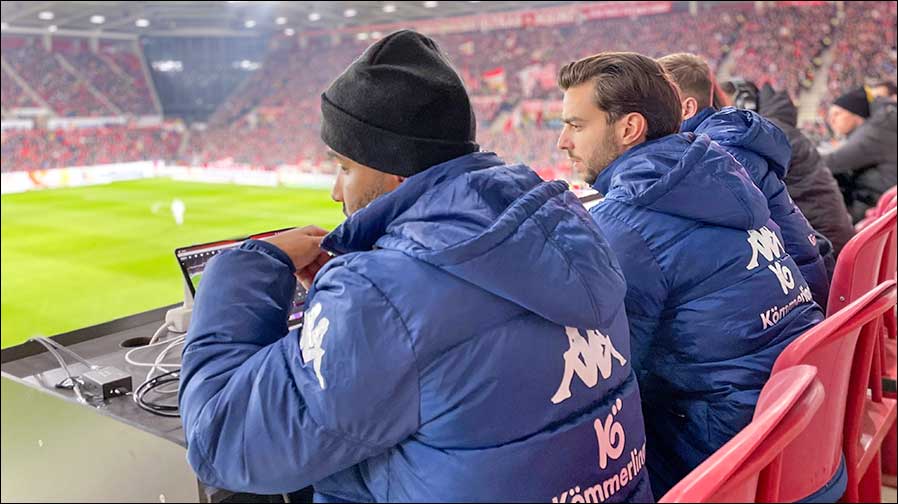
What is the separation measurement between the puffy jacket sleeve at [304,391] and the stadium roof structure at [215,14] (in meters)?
19.4

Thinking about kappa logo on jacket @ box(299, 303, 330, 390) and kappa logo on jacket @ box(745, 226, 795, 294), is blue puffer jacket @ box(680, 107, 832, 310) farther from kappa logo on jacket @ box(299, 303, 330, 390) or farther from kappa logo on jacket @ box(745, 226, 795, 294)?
kappa logo on jacket @ box(299, 303, 330, 390)

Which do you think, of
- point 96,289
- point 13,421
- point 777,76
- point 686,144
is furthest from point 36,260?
point 777,76

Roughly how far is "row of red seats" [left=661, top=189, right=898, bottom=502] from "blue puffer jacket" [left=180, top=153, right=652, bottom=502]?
0.22 metres

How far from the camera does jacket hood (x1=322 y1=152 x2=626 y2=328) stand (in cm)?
88

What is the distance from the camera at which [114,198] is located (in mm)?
17781

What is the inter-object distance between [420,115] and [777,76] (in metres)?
17.0

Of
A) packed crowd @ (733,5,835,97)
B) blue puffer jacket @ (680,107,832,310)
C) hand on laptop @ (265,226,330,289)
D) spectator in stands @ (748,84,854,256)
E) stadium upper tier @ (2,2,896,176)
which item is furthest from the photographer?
packed crowd @ (733,5,835,97)

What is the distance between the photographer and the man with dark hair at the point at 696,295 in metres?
1.44

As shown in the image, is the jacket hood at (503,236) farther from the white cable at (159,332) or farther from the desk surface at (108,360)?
the white cable at (159,332)

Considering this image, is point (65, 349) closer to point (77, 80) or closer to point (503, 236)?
point (503, 236)

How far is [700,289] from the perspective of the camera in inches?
57.5

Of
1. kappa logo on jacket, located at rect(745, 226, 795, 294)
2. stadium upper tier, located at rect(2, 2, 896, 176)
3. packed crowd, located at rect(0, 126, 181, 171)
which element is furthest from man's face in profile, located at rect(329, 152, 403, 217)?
packed crowd, located at rect(0, 126, 181, 171)

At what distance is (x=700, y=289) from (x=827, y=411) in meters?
0.30

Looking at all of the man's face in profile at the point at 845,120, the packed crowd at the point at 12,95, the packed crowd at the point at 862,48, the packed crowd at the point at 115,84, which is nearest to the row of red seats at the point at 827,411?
the man's face in profile at the point at 845,120
